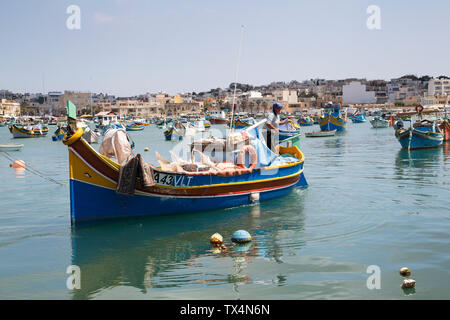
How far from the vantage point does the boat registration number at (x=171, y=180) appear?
39.1 ft

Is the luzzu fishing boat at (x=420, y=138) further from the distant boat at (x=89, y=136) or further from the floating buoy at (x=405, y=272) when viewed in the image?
the distant boat at (x=89, y=136)

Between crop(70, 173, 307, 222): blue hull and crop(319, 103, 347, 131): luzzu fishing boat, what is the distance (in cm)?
5260

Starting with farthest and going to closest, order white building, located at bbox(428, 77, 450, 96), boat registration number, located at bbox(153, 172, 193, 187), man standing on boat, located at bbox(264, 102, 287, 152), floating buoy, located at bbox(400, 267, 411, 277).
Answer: white building, located at bbox(428, 77, 450, 96) → man standing on boat, located at bbox(264, 102, 287, 152) → boat registration number, located at bbox(153, 172, 193, 187) → floating buoy, located at bbox(400, 267, 411, 277)

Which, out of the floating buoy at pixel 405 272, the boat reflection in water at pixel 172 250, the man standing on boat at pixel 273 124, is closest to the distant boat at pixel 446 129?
the man standing on boat at pixel 273 124

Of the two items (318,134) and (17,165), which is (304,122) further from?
(17,165)

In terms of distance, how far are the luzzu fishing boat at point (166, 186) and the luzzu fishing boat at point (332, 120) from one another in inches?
1978

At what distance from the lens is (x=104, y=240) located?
1092cm

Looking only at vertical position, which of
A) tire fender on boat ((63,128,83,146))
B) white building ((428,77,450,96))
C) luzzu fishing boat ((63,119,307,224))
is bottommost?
luzzu fishing boat ((63,119,307,224))

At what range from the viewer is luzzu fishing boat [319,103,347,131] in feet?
→ 210

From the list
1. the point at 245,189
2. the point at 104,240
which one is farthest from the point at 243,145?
the point at 104,240

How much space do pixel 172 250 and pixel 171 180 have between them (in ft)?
7.93

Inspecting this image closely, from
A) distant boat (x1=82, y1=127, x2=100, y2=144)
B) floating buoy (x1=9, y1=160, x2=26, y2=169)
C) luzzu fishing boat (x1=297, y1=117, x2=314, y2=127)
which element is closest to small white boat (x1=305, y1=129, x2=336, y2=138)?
distant boat (x1=82, y1=127, x2=100, y2=144)

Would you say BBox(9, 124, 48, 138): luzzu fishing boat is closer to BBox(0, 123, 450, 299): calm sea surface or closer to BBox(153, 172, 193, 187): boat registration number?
BBox(0, 123, 450, 299): calm sea surface
